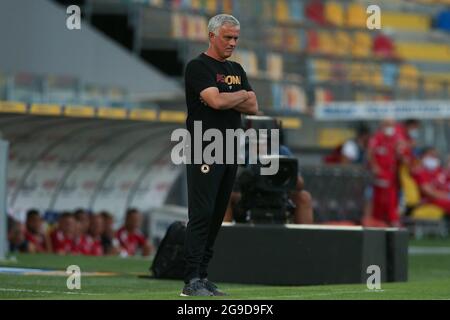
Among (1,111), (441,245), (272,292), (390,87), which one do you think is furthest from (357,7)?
(272,292)

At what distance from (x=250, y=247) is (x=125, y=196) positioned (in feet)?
30.4

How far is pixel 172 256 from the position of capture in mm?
13156

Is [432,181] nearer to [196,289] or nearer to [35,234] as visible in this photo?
[35,234]

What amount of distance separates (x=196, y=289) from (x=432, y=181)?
760 inches

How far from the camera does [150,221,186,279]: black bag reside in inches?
517

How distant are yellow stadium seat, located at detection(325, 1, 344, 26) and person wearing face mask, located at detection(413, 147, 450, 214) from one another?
638cm

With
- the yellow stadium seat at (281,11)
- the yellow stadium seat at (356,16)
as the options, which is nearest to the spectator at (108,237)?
the yellow stadium seat at (281,11)

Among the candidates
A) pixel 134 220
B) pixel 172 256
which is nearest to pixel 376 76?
pixel 134 220

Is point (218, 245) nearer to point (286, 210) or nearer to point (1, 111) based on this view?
point (286, 210)

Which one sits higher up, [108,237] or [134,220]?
[134,220]

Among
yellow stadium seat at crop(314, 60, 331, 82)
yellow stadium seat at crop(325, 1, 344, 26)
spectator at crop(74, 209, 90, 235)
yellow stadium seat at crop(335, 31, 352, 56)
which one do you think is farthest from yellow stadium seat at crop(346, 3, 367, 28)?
spectator at crop(74, 209, 90, 235)

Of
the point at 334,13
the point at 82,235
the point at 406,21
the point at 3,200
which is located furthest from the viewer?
the point at 406,21

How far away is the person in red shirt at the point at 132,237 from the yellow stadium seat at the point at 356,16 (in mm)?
15475

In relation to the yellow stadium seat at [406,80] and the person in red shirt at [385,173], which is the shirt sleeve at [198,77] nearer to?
the person in red shirt at [385,173]
